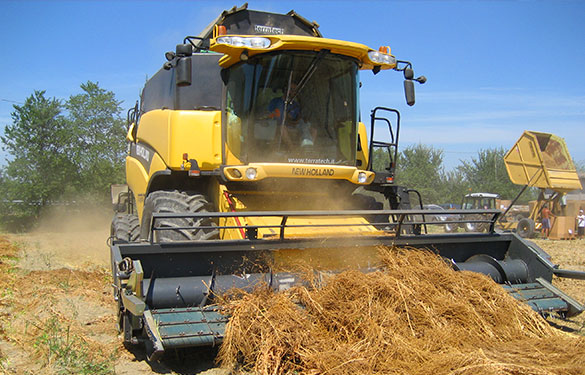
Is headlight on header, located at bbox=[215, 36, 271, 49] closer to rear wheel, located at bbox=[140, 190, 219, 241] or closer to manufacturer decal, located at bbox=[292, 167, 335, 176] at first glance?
manufacturer decal, located at bbox=[292, 167, 335, 176]

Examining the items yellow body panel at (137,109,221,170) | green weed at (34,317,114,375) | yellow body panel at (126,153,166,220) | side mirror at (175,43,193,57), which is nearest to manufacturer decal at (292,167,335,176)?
yellow body panel at (137,109,221,170)

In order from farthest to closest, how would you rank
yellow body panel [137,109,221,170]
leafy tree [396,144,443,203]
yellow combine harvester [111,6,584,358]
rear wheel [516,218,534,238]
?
leafy tree [396,144,443,203] < rear wheel [516,218,534,238] < yellow body panel [137,109,221,170] < yellow combine harvester [111,6,584,358]

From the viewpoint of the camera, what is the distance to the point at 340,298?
3.90m

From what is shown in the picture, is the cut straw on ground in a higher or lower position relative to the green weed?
higher

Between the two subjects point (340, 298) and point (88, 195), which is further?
point (88, 195)

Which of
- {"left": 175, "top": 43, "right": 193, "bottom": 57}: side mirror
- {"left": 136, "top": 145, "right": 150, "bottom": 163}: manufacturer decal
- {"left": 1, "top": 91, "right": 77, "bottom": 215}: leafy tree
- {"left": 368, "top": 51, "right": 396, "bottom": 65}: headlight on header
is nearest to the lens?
{"left": 175, "top": 43, "right": 193, "bottom": 57}: side mirror

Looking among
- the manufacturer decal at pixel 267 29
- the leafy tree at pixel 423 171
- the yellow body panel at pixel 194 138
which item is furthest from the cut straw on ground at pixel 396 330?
the leafy tree at pixel 423 171

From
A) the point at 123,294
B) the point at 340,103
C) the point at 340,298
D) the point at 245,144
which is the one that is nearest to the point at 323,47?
the point at 340,103

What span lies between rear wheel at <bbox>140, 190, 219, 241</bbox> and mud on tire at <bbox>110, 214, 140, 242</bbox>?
4.07 ft

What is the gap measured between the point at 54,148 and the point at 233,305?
22.7 meters

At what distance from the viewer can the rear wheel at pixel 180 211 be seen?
5023mm

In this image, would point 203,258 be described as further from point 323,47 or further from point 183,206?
point 323,47

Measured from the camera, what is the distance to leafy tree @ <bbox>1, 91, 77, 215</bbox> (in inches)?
880

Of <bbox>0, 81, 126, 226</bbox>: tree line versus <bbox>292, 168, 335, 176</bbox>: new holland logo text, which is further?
<bbox>0, 81, 126, 226</bbox>: tree line
